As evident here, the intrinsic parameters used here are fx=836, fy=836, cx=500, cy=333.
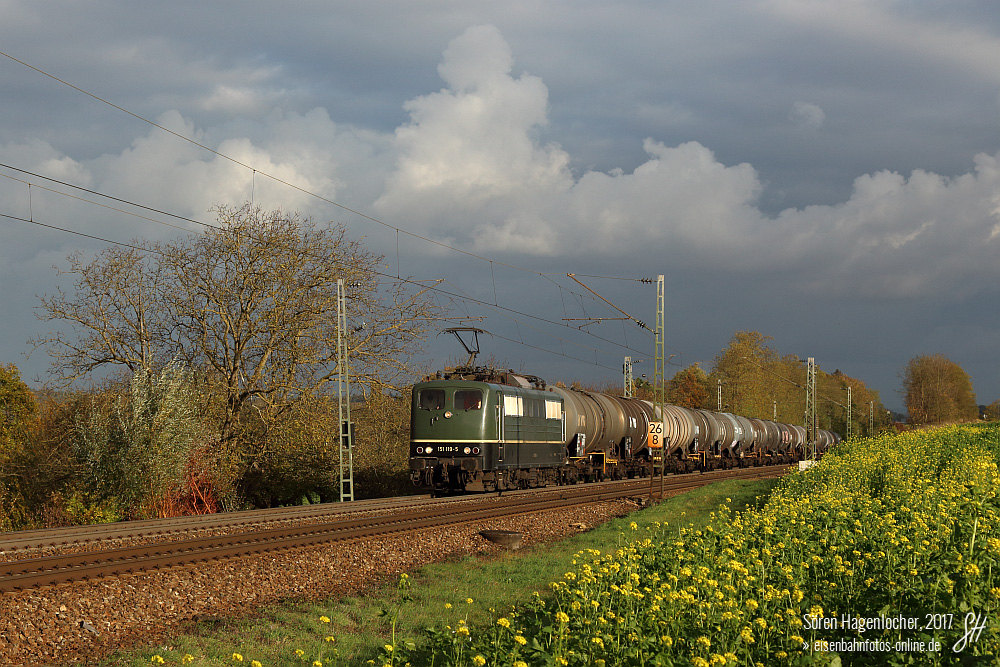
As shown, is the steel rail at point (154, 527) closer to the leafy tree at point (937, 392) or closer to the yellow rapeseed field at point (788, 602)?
the yellow rapeseed field at point (788, 602)

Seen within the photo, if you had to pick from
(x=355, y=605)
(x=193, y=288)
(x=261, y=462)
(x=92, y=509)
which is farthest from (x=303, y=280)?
(x=355, y=605)

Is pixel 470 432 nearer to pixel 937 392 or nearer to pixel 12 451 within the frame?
pixel 12 451

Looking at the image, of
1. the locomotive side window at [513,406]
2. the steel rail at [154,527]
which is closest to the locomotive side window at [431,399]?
the locomotive side window at [513,406]

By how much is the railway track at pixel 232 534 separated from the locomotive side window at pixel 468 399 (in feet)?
10.0

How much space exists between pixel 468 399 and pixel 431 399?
1.51 meters

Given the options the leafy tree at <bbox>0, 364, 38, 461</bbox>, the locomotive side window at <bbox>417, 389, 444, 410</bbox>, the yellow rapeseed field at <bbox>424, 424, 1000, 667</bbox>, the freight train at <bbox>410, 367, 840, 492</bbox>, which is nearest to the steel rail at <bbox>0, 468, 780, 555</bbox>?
the freight train at <bbox>410, 367, 840, 492</bbox>

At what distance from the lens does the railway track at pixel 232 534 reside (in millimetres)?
12523

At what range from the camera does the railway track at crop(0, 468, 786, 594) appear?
12.5 metres

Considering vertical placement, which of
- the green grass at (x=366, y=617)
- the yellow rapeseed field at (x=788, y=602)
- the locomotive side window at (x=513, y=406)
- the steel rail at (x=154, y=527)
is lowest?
the steel rail at (x=154, y=527)

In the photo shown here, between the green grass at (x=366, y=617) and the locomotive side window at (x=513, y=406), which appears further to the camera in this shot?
the locomotive side window at (x=513, y=406)

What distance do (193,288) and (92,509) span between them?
11449mm

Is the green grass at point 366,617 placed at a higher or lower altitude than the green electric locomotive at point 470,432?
lower

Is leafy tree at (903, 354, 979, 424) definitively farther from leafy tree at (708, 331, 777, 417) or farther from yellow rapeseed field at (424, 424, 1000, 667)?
yellow rapeseed field at (424, 424, 1000, 667)
